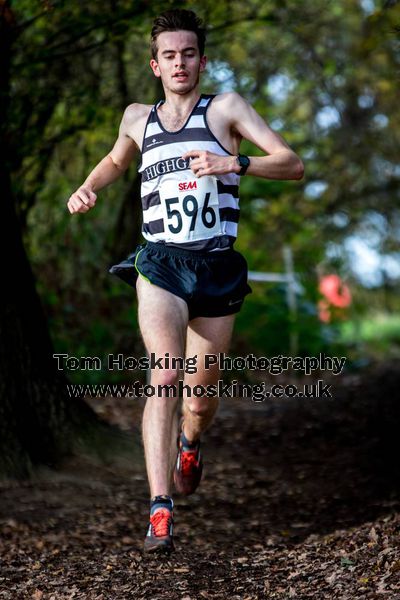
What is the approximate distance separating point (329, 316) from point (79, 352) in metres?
4.59

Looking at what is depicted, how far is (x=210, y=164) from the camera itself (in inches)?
157

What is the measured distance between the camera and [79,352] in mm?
9461

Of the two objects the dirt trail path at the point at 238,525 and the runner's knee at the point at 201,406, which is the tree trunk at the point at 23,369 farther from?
the runner's knee at the point at 201,406

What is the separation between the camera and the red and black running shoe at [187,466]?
505 centimetres

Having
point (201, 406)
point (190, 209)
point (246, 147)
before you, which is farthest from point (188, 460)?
point (246, 147)

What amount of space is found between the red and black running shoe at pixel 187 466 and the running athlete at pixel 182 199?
702mm

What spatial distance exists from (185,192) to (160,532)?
1.50m

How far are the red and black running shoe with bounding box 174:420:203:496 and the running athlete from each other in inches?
27.6

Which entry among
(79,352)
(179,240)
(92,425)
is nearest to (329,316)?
(79,352)

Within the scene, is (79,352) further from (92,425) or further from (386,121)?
(386,121)

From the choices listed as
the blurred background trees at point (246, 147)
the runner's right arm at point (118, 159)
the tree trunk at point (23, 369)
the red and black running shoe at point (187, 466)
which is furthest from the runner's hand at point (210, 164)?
the tree trunk at point (23, 369)

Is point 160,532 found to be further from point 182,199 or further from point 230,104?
point 230,104

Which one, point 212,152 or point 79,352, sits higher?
point 79,352

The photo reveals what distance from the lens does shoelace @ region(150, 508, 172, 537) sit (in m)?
3.83
